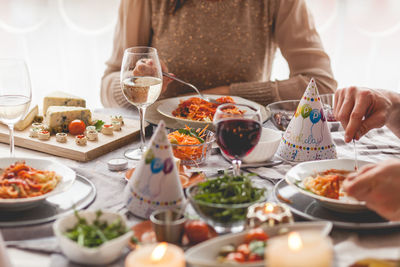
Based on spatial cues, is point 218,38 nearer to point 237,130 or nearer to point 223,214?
point 237,130

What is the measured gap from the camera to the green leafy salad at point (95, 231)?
0.83m

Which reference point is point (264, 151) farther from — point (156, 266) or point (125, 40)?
point (125, 40)

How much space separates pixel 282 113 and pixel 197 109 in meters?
0.36

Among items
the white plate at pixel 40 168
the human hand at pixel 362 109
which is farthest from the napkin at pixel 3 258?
the human hand at pixel 362 109

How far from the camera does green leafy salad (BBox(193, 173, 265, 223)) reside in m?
0.92

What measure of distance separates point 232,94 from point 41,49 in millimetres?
2816

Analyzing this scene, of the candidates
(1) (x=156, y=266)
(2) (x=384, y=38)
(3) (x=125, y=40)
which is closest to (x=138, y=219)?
(1) (x=156, y=266)

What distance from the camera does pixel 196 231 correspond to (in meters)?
0.90

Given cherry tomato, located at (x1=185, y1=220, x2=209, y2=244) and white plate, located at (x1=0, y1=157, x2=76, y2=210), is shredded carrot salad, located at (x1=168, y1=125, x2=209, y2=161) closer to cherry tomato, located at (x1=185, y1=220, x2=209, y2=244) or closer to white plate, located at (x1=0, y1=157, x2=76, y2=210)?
white plate, located at (x1=0, y1=157, x2=76, y2=210)

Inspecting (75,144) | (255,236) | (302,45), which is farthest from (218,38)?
(255,236)

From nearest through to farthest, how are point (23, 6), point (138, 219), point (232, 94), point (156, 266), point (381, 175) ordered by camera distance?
point (156, 266) → point (381, 175) → point (138, 219) → point (232, 94) → point (23, 6)

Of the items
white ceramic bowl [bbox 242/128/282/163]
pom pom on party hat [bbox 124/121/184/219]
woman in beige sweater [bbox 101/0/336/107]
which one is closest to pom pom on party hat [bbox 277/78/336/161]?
white ceramic bowl [bbox 242/128/282/163]

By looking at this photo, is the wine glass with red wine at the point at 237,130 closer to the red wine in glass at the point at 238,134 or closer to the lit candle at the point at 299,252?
the red wine in glass at the point at 238,134

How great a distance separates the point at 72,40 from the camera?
445cm
